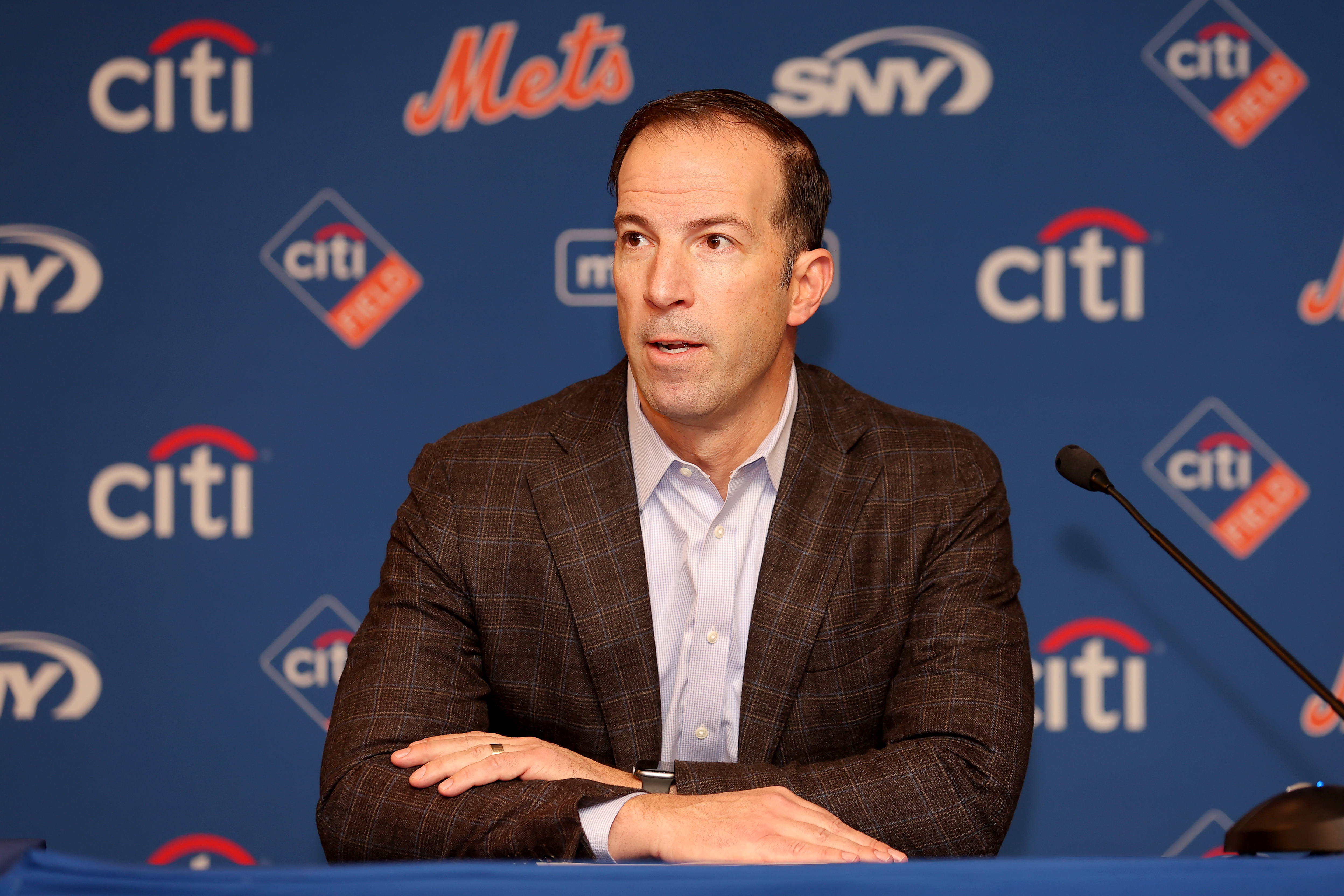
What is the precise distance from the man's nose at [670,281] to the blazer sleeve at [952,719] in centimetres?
54

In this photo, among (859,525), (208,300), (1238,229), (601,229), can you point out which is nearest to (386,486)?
(208,300)

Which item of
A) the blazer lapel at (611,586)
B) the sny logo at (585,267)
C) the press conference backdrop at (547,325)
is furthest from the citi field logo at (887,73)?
the blazer lapel at (611,586)

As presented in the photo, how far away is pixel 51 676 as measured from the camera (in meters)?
2.51

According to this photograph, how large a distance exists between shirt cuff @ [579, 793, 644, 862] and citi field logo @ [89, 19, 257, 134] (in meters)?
1.92

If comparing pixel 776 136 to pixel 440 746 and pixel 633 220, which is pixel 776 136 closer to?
pixel 633 220

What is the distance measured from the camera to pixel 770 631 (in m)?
1.71

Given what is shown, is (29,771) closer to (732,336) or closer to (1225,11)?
(732,336)

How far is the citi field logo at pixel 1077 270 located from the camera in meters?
2.46

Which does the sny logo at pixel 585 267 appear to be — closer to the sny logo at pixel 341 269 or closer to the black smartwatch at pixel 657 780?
the sny logo at pixel 341 269

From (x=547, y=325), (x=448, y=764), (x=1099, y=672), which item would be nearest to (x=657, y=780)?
(x=448, y=764)

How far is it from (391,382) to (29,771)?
1.25m

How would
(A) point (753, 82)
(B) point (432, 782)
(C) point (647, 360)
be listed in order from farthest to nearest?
(A) point (753, 82) → (C) point (647, 360) → (B) point (432, 782)

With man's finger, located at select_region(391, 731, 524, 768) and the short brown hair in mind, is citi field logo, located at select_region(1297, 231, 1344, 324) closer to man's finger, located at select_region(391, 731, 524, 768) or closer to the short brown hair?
the short brown hair

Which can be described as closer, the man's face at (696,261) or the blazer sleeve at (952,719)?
the blazer sleeve at (952,719)
